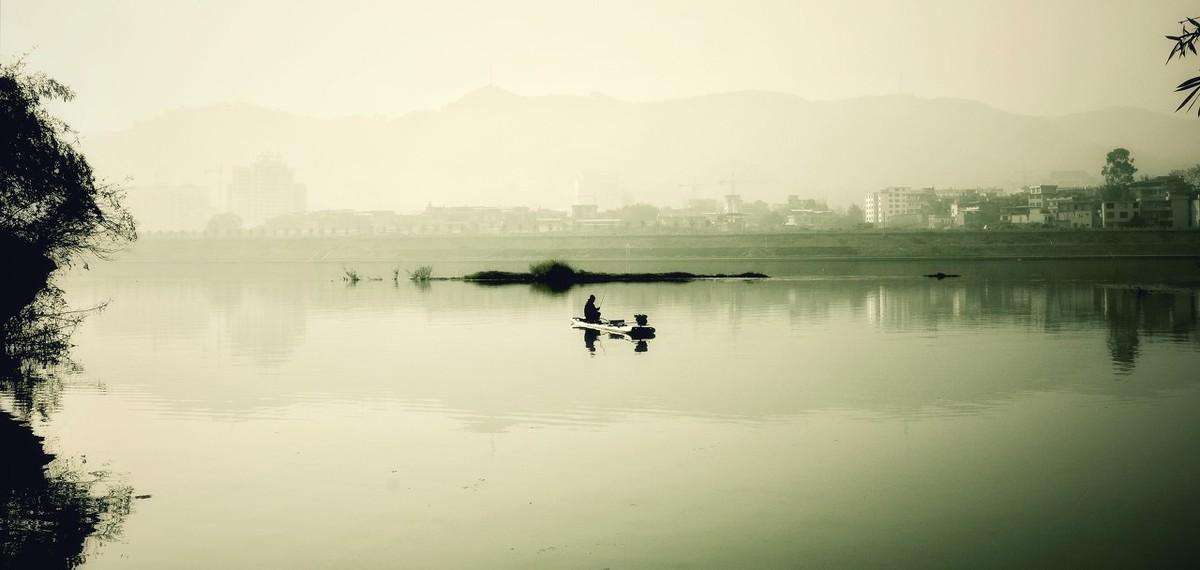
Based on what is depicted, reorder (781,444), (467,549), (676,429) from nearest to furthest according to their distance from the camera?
(467,549)
(781,444)
(676,429)

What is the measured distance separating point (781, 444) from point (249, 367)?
23615 mm

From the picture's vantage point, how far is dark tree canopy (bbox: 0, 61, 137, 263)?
3462cm

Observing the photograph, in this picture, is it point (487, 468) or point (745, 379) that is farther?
point (745, 379)

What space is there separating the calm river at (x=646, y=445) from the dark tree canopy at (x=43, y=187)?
5.06 meters

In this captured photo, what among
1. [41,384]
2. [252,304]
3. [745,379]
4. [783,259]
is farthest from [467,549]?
[783,259]

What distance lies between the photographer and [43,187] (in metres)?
35.3

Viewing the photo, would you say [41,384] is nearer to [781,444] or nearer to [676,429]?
[676,429]

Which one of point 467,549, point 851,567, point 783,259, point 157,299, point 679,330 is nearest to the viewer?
point 851,567

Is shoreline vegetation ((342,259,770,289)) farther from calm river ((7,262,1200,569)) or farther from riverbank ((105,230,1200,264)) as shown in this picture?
riverbank ((105,230,1200,264))

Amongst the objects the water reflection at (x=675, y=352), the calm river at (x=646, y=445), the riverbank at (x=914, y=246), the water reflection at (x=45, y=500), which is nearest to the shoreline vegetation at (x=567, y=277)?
the water reflection at (x=675, y=352)

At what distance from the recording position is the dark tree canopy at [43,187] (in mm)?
34625

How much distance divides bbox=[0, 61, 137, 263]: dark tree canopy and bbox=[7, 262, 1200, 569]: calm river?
16.6 feet

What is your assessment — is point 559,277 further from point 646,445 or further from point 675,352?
point 646,445

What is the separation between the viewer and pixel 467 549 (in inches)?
623
